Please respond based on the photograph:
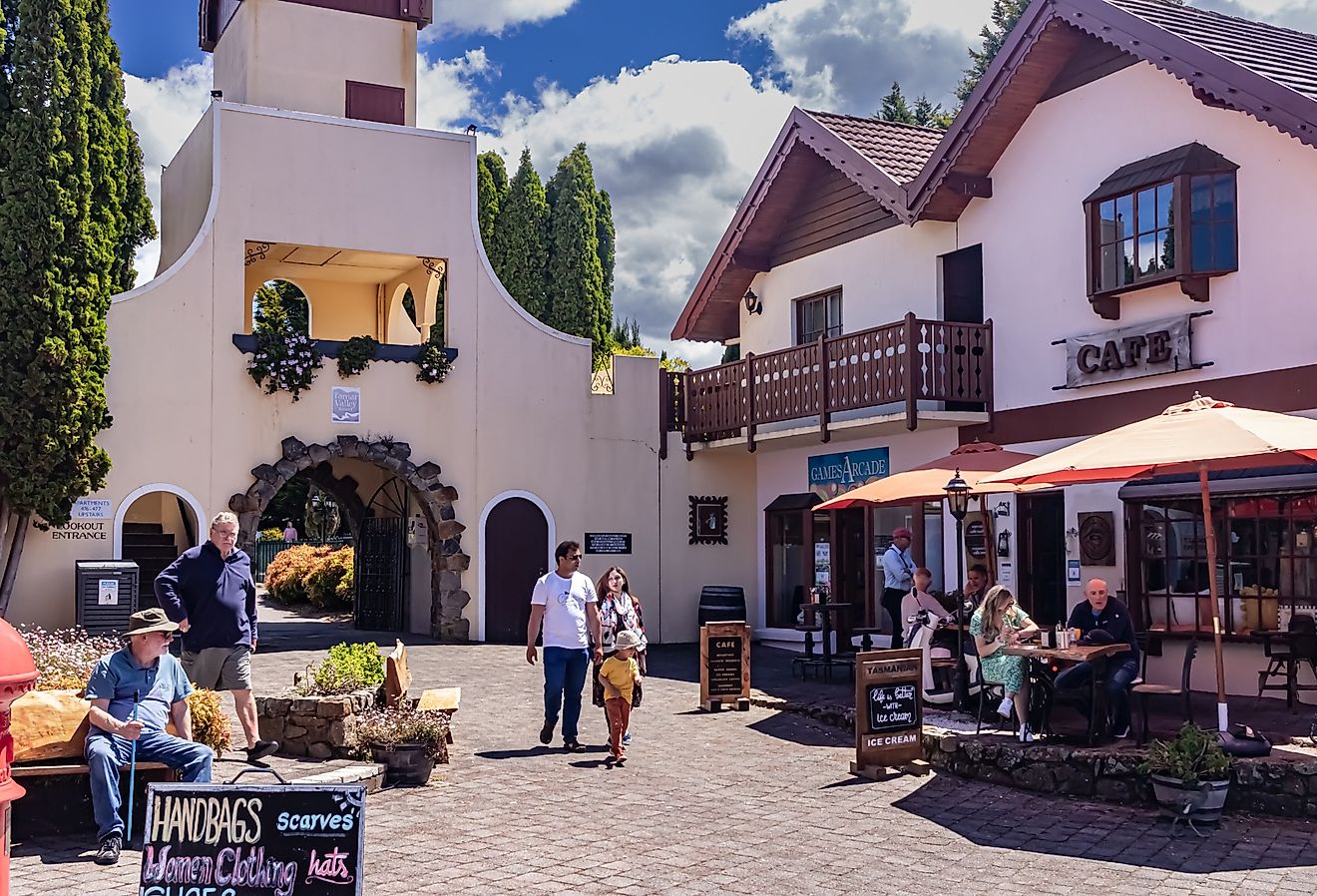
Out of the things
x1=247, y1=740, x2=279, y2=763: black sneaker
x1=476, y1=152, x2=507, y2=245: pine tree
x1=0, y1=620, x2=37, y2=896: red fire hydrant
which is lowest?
x1=247, y1=740, x2=279, y2=763: black sneaker

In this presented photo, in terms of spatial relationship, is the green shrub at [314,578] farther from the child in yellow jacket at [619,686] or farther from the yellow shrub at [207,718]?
the yellow shrub at [207,718]

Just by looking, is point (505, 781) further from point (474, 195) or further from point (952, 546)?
point (474, 195)

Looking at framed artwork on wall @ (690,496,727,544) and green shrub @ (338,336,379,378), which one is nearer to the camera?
green shrub @ (338,336,379,378)

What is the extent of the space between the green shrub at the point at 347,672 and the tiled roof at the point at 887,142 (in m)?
9.76

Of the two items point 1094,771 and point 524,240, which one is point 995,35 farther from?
point 1094,771

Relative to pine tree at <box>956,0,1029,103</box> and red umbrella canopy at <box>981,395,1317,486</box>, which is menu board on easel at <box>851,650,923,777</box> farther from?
pine tree at <box>956,0,1029,103</box>

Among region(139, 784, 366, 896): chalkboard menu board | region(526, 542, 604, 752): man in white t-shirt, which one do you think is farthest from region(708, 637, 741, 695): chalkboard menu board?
region(139, 784, 366, 896): chalkboard menu board

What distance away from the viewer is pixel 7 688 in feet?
11.7

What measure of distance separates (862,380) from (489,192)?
895 inches

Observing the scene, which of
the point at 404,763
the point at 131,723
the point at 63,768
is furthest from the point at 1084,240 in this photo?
the point at 63,768

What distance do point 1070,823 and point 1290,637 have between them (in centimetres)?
425

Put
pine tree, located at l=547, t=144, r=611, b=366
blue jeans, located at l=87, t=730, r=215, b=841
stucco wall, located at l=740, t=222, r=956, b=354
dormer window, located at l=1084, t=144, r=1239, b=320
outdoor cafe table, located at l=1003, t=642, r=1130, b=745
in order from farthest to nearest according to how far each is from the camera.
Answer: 1. pine tree, located at l=547, t=144, r=611, b=366
2. stucco wall, located at l=740, t=222, r=956, b=354
3. dormer window, located at l=1084, t=144, r=1239, b=320
4. outdoor cafe table, located at l=1003, t=642, r=1130, b=745
5. blue jeans, located at l=87, t=730, r=215, b=841

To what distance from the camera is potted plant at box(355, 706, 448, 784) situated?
30.4 ft

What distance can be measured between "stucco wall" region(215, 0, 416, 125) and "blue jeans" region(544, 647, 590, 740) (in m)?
12.5
